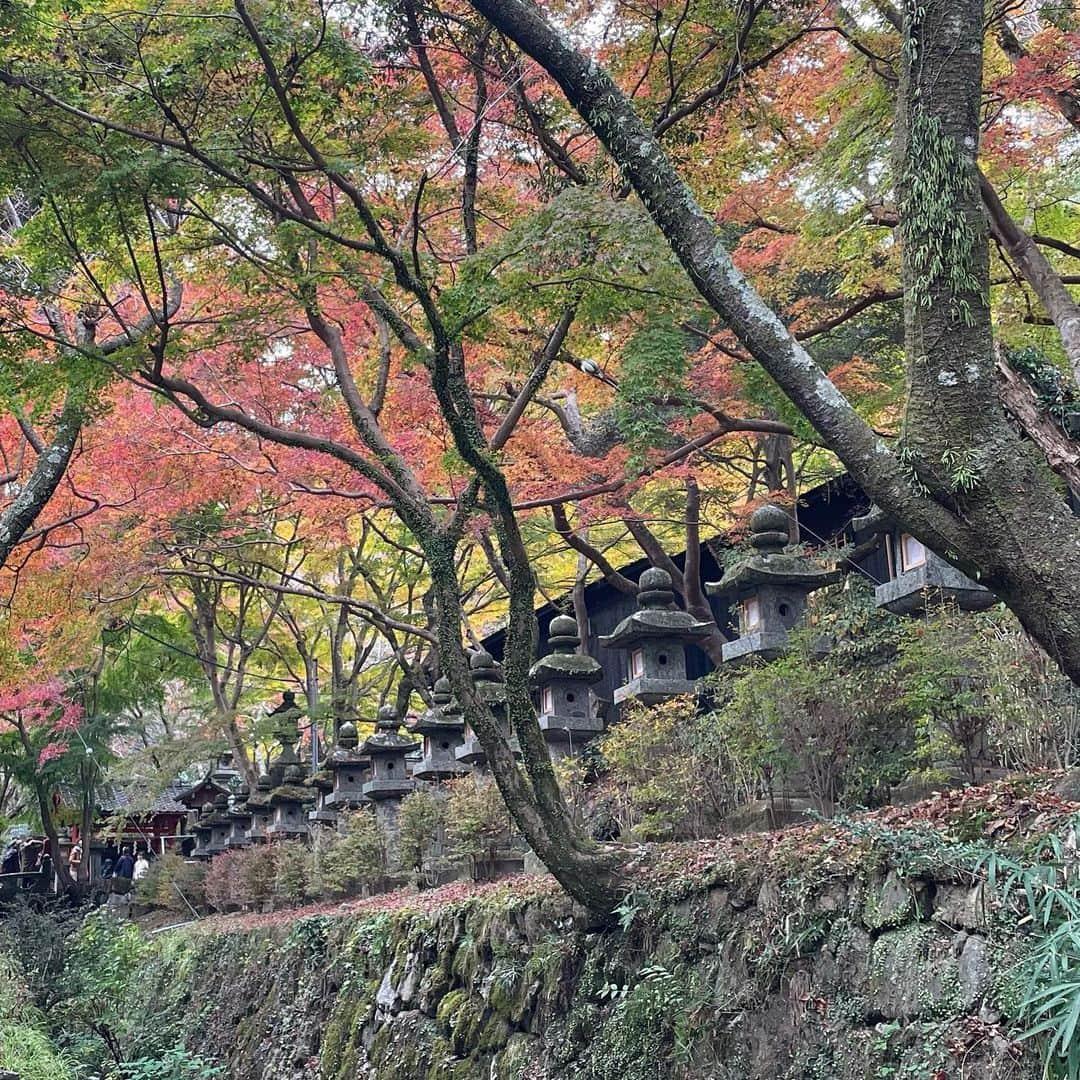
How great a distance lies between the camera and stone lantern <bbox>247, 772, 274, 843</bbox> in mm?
21031

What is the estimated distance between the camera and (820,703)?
7.37m

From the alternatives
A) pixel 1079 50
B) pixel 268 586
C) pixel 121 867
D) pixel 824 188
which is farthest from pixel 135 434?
pixel 121 867

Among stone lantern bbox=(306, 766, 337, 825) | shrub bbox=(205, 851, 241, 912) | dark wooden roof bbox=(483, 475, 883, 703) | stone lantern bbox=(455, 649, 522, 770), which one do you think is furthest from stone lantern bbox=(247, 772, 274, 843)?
stone lantern bbox=(455, 649, 522, 770)

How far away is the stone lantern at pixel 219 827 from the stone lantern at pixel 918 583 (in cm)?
1859

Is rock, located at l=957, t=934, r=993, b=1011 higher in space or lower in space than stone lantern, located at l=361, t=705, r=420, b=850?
lower

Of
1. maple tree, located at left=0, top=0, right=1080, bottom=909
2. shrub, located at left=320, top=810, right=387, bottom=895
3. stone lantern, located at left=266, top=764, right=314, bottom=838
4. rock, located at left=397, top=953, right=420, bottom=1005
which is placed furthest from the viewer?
stone lantern, located at left=266, top=764, right=314, bottom=838

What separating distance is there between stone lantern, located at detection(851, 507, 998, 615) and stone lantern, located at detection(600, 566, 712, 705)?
2.34m

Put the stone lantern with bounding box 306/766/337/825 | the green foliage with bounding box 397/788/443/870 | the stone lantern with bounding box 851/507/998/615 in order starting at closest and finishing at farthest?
the stone lantern with bounding box 851/507/998/615 < the green foliage with bounding box 397/788/443/870 < the stone lantern with bounding box 306/766/337/825

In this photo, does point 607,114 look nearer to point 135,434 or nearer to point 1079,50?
point 1079,50

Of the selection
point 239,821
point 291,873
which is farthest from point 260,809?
point 291,873

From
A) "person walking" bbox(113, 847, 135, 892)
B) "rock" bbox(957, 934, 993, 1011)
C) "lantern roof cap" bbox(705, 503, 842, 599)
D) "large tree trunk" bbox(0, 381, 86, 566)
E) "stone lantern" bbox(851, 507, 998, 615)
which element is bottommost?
"person walking" bbox(113, 847, 135, 892)

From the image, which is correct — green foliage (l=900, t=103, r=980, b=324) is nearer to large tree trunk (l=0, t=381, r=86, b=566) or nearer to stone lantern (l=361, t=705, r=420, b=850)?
large tree trunk (l=0, t=381, r=86, b=566)

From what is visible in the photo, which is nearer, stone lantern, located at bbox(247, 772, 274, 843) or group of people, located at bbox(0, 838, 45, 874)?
stone lantern, located at bbox(247, 772, 274, 843)

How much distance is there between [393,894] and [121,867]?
21213mm
